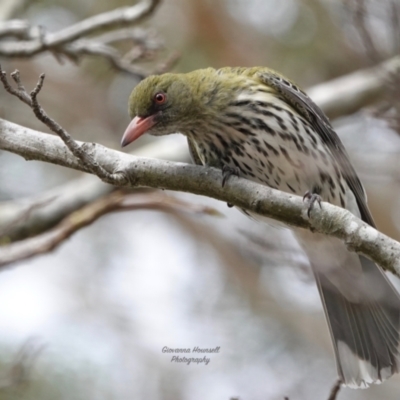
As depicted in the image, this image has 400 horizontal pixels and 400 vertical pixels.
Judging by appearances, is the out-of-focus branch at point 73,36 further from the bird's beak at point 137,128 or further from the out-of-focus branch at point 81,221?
the out-of-focus branch at point 81,221

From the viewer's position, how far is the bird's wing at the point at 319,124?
471 centimetres

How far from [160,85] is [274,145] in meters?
0.79

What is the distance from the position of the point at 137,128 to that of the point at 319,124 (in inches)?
49.0

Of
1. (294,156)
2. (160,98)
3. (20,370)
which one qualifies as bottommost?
(20,370)

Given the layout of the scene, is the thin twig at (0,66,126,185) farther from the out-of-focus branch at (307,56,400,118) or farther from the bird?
the out-of-focus branch at (307,56,400,118)

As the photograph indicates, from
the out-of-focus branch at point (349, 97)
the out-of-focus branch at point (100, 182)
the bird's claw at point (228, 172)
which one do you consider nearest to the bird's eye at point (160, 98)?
the bird's claw at point (228, 172)

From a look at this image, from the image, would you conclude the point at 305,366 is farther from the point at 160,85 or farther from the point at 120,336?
the point at 160,85

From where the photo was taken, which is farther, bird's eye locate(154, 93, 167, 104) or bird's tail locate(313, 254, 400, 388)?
bird's tail locate(313, 254, 400, 388)

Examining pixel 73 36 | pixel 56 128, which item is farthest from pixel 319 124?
pixel 56 128

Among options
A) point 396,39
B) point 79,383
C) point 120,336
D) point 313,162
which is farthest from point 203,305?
point 396,39

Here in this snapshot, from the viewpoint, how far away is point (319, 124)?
4.80 metres

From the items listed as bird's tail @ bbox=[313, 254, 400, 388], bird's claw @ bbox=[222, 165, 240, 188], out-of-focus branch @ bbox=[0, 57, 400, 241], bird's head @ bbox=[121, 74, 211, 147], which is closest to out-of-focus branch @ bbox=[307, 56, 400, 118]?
out-of-focus branch @ bbox=[0, 57, 400, 241]

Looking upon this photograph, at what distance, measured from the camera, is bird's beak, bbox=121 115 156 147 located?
4.22 m

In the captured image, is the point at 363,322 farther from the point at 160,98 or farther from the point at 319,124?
the point at 160,98
